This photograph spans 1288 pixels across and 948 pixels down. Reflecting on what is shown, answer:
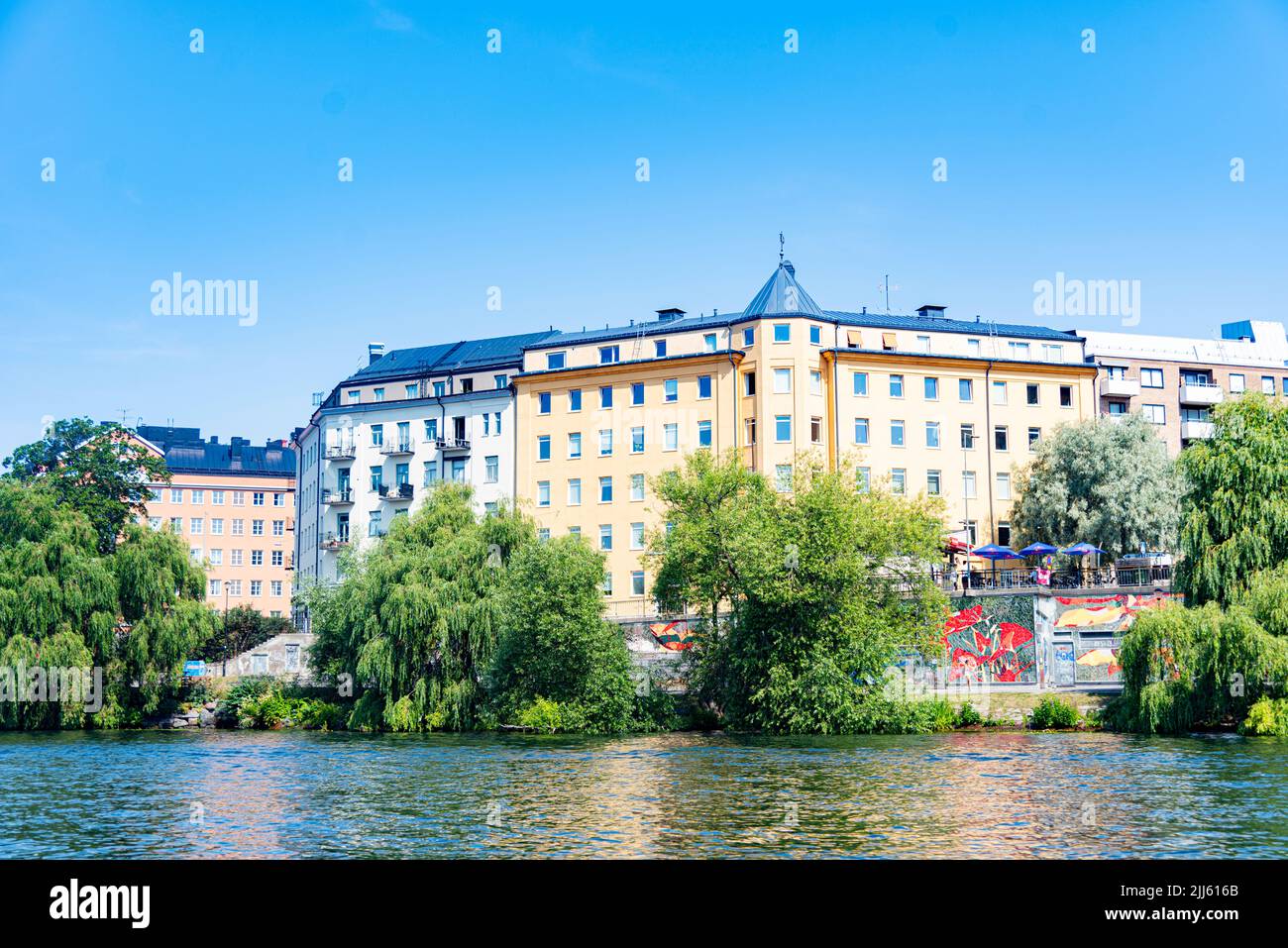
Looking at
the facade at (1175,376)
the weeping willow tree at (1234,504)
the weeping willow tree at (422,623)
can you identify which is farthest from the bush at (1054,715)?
the facade at (1175,376)

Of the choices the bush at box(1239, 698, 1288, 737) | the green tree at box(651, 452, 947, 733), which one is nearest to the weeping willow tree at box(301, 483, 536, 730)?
the green tree at box(651, 452, 947, 733)

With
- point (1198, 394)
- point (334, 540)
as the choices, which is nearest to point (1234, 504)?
point (1198, 394)

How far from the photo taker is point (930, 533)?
204 ft

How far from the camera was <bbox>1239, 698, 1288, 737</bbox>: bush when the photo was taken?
4825 centimetres

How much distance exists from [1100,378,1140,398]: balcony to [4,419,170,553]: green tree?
65903mm

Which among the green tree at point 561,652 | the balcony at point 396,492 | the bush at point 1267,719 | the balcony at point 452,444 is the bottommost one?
the bush at point 1267,719

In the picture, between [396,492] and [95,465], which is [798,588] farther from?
[95,465]

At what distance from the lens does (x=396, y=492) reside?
96.1 metres

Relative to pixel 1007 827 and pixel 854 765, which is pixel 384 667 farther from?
pixel 1007 827

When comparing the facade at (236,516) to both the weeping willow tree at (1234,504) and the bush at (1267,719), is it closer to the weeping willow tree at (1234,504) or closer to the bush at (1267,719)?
the weeping willow tree at (1234,504)

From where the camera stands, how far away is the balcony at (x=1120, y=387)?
95.5m

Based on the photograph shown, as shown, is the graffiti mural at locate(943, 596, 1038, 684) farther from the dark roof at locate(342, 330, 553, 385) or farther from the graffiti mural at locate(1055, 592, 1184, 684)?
the dark roof at locate(342, 330, 553, 385)

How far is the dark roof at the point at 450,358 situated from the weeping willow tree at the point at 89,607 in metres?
30.9

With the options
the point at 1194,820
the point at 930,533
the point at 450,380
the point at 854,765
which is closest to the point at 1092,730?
the point at 930,533
